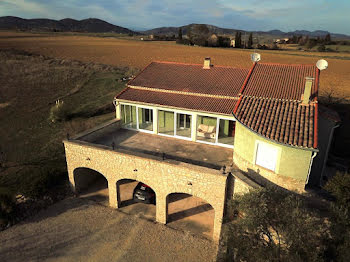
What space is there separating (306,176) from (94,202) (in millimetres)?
14185

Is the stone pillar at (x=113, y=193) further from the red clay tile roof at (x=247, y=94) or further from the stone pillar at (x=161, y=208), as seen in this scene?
the red clay tile roof at (x=247, y=94)

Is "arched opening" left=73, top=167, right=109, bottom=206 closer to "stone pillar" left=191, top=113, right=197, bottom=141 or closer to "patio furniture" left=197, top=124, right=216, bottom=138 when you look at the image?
"stone pillar" left=191, top=113, right=197, bottom=141

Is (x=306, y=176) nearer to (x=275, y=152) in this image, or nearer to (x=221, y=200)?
(x=275, y=152)

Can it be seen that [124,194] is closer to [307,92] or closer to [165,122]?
[165,122]

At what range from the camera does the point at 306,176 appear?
13141 mm

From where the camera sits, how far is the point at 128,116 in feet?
73.3

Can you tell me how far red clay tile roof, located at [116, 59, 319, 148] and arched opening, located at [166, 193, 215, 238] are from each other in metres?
6.74

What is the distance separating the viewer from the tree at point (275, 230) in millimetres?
9164

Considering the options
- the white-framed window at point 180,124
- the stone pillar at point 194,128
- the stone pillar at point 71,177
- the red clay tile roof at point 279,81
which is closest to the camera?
the red clay tile roof at point 279,81

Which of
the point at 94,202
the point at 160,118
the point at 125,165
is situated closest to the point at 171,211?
the point at 125,165

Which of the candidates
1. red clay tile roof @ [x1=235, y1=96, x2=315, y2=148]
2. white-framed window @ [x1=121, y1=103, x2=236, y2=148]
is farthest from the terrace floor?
red clay tile roof @ [x1=235, y1=96, x2=315, y2=148]

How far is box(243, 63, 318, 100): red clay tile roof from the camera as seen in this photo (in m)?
16.6

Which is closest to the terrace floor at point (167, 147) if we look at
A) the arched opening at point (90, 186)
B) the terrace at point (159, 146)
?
the terrace at point (159, 146)

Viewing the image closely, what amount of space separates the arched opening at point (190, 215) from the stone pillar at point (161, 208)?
1.07 ft
